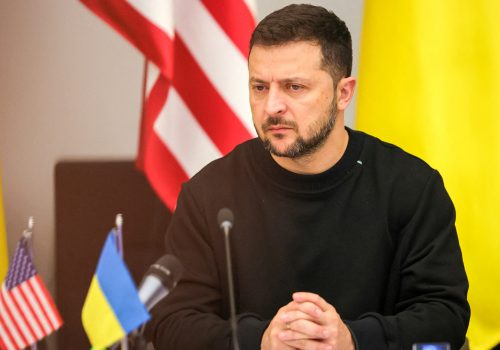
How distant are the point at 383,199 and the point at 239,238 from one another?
396 millimetres

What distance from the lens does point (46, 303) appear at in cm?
171

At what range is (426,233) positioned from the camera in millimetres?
2166

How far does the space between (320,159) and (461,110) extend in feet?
2.51

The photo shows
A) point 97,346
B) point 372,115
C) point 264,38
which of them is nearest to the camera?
point 97,346

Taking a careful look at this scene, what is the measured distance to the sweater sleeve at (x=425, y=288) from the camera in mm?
2002

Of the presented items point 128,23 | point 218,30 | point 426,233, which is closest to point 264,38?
point 426,233

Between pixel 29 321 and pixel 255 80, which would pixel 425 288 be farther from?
pixel 29 321

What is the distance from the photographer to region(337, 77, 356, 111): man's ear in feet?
7.25

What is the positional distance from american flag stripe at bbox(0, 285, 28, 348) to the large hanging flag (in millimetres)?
1210

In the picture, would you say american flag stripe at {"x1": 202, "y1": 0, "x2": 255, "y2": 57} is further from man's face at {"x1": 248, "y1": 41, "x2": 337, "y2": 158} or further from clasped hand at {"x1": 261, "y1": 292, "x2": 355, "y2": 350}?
clasped hand at {"x1": 261, "y1": 292, "x2": 355, "y2": 350}

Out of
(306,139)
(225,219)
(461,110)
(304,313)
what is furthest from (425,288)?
(461,110)

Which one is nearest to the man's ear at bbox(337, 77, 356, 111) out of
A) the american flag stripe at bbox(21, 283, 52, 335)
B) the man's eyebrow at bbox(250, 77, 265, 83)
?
the man's eyebrow at bbox(250, 77, 265, 83)

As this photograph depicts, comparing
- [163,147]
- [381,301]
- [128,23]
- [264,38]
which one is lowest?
[381,301]

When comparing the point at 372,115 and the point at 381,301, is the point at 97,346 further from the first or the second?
the point at 372,115
